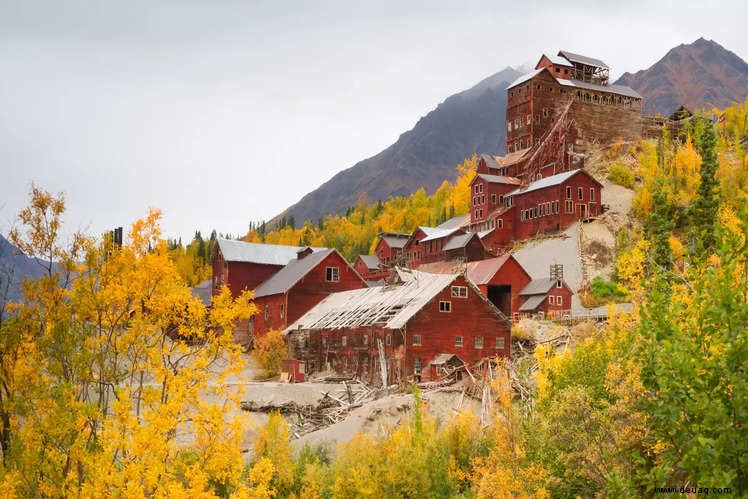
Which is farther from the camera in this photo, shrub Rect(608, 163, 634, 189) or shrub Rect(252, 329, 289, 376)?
shrub Rect(608, 163, 634, 189)

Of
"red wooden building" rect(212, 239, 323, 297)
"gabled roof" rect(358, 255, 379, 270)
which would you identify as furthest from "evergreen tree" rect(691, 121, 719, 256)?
"gabled roof" rect(358, 255, 379, 270)

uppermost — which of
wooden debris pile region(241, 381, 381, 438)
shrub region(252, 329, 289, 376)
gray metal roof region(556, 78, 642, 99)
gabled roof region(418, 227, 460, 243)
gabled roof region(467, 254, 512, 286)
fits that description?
gray metal roof region(556, 78, 642, 99)

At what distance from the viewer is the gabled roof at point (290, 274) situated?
60.2m

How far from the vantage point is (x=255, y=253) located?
7038cm

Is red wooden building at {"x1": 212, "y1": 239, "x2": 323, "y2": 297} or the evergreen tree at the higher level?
the evergreen tree

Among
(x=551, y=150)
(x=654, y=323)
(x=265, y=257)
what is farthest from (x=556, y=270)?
(x=654, y=323)

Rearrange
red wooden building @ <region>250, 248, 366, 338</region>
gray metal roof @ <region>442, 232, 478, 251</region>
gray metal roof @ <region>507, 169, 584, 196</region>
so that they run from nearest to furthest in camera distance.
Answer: red wooden building @ <region>250, 248, 366, 338</region> < gray metal roof @ <region>442, 232, 478, 251</region> < gray metal roof @ <region>507, 169, 584, 196</region>

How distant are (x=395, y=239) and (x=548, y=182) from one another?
64.8ft

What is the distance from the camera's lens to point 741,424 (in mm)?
11086

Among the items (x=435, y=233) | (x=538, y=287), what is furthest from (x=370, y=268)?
(x=538, y=287)

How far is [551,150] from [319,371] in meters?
52.9

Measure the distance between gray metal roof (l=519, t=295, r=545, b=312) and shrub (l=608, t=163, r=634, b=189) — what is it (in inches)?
1413

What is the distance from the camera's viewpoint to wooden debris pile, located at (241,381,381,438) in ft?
121

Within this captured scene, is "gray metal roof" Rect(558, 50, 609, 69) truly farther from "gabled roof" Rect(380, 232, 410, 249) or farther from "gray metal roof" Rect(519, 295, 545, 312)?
"gray metal roof" Rect(519, 295, 545, 312)
